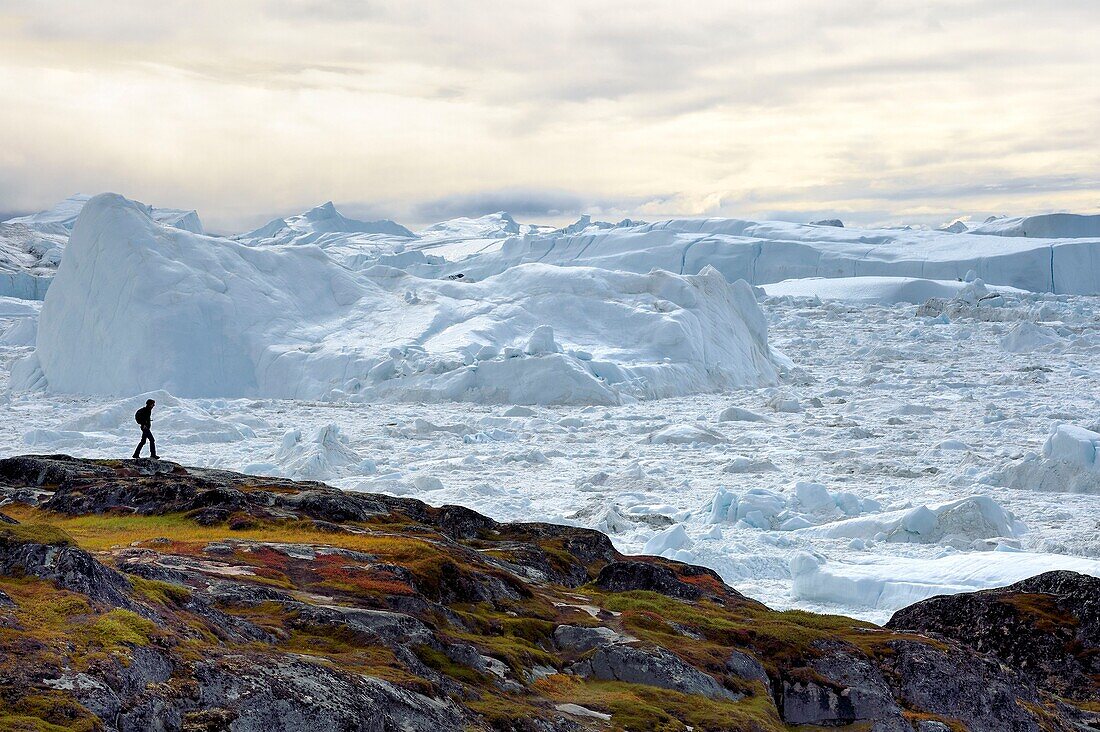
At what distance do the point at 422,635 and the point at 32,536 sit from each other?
2.62 metres

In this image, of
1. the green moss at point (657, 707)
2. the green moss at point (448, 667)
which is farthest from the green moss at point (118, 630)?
the green moss at point (657, 707)

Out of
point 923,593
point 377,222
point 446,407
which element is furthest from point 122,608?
point 377,222

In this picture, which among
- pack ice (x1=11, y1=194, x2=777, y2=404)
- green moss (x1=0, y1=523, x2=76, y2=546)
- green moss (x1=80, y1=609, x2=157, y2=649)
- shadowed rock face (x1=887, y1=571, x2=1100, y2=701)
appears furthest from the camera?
pack ice (x1=11, y1=194, x2=777, y2=404)

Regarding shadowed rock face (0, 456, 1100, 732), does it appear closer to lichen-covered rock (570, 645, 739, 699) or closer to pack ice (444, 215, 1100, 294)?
lichen-covered rock (570, 645, 739, 699)

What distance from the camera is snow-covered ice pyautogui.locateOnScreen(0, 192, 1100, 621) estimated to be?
1764 cm

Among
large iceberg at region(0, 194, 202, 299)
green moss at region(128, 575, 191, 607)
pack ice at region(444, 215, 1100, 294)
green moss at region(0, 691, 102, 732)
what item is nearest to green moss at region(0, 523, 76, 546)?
green moss at region(128, 575, 191, 607)

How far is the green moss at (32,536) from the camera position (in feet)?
19.4

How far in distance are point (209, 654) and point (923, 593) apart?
441 inches

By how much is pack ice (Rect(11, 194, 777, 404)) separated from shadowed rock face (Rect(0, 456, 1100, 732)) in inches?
908

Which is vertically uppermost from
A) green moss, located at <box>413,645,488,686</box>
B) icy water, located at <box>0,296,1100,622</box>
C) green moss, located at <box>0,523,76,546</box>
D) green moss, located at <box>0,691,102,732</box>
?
green moss, located at <box>0,523,76,546</box>

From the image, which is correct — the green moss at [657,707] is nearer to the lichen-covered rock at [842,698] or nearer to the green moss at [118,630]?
the lichen-covered rock at [842,698]

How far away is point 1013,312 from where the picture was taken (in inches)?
2253

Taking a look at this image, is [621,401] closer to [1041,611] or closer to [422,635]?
[1041,611]

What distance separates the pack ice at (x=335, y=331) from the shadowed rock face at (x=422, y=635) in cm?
2307
